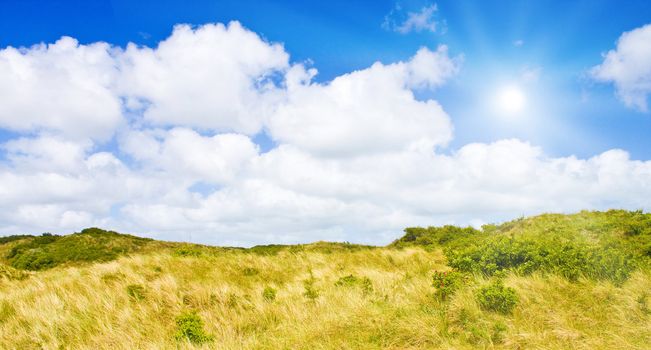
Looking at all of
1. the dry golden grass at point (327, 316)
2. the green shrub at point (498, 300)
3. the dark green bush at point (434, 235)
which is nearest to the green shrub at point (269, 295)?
the dry golden grass at point (327, 316)

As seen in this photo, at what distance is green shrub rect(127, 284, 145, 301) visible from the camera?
8.73 m

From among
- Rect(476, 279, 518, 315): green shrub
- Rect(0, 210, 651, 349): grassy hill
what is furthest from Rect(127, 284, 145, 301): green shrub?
Rect(476, 279, 518, 315): green shrub

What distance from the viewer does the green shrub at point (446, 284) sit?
7.71 m

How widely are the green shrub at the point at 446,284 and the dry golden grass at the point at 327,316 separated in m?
0.20

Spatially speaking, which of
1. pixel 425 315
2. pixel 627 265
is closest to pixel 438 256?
pixel 627 265

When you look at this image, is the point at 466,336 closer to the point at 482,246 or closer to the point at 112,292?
the point at 482,246

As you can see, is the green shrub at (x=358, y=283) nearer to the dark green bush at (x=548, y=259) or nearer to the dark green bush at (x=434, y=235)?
the dark green bush at (x=548, y=259)

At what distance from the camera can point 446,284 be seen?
26.1 feet

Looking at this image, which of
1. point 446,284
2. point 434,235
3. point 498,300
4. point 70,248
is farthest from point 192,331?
point 434,235

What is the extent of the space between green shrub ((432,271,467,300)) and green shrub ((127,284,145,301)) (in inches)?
239

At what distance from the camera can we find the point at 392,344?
5715mm

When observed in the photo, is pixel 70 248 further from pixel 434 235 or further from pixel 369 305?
pixel 369 305

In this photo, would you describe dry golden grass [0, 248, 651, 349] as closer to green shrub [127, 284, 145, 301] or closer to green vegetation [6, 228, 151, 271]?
green shrub [127, 284, 145, 301]

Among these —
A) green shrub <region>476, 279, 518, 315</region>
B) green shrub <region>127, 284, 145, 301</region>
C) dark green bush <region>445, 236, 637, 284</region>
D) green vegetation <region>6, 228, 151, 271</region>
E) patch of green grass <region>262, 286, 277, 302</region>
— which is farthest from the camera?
green vegetation <region>6, 228, 151, 271</region>
